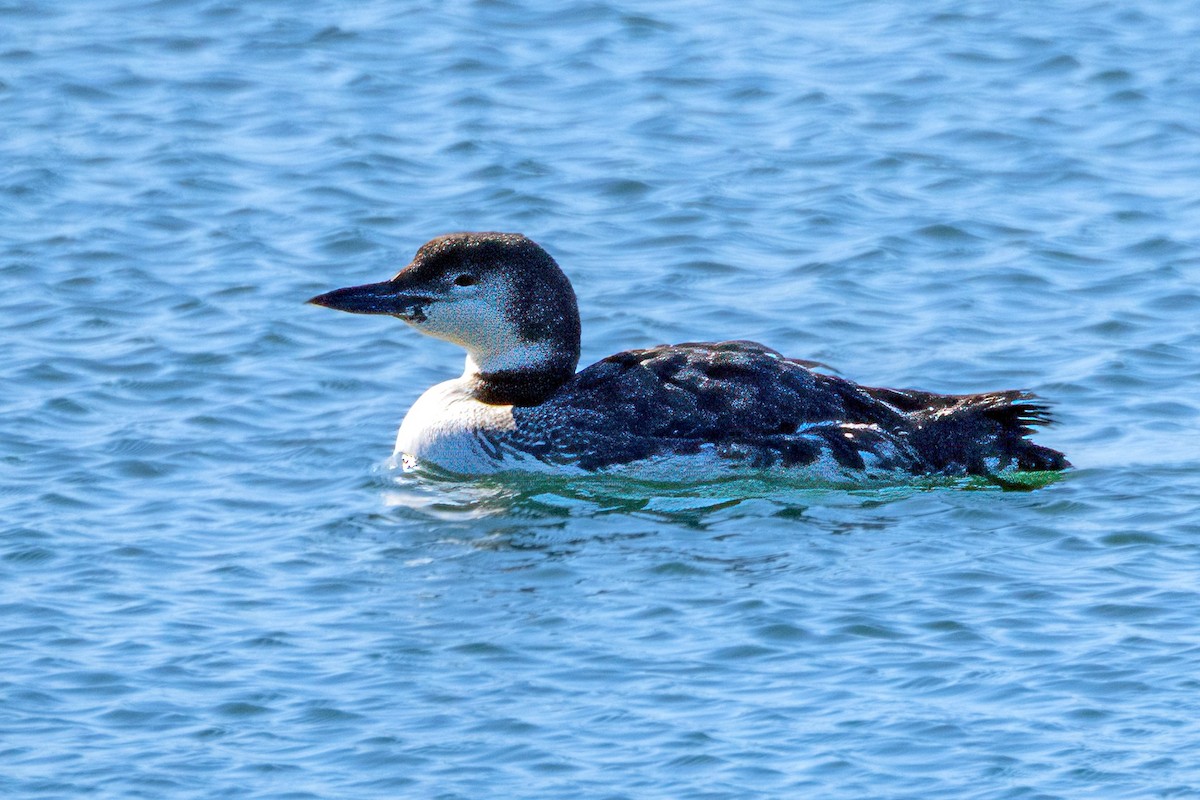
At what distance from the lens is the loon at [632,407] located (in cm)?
926

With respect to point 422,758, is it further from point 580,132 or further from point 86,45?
point 86,45

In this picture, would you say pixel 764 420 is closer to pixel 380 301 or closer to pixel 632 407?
pixel 632 407

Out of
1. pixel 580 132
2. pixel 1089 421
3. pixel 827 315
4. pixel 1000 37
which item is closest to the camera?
pixel 1089 421

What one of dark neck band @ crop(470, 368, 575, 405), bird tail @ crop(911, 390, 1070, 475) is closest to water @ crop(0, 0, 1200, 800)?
bird tail @ crop(911, 390, 1070, 475)

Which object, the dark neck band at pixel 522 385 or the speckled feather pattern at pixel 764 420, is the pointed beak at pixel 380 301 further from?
the speckled feather pattern at pixel 764 420

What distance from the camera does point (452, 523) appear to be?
912 cm

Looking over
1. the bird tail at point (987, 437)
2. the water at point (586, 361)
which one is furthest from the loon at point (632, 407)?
the water at point (586, 361)

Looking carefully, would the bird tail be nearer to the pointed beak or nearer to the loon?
the loon

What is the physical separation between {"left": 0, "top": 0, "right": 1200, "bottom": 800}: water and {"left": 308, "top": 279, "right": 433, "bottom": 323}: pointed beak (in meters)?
0.65

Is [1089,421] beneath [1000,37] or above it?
beneath

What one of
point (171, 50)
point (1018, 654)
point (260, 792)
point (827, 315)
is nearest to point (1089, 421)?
point (827, 315)

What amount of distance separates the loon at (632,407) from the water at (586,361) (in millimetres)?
167

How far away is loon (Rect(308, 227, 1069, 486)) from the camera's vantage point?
926 cm

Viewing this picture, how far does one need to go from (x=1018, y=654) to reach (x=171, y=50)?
9.46 metres
